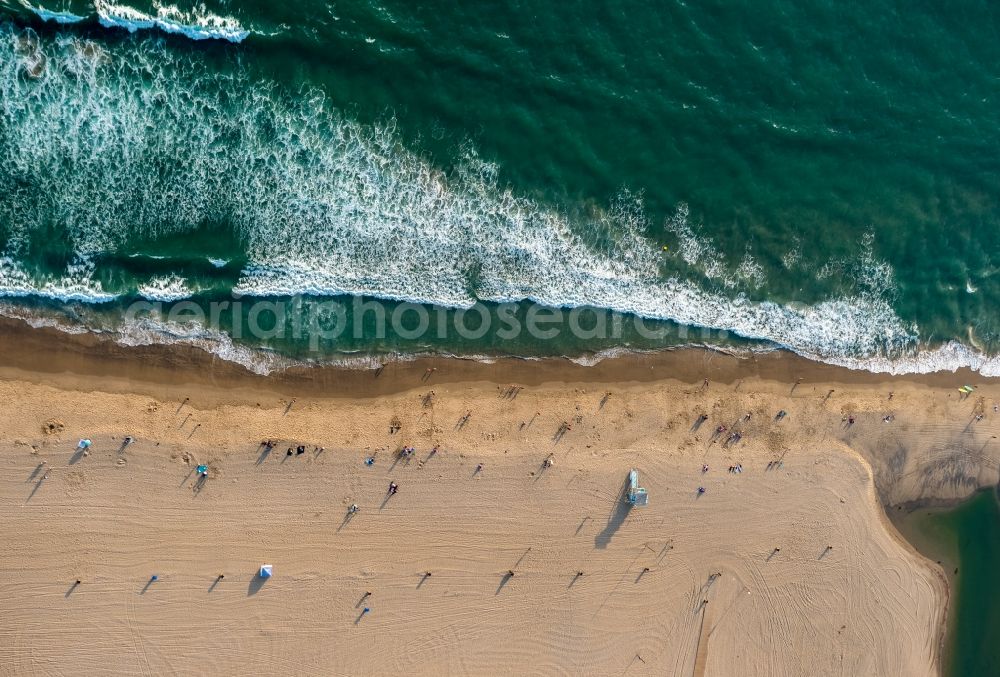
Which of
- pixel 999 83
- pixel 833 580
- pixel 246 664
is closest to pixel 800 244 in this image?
pixel 999 83

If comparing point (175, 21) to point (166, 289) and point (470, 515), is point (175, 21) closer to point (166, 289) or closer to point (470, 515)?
point (166, 289)

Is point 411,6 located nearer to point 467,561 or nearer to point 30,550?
point 467,561

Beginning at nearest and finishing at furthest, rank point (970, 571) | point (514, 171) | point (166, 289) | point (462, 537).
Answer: point (166, 289) < point (462, 537) < point (514, 171) < point (970, 571)

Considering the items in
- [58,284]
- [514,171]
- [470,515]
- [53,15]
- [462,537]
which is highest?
[53,15]

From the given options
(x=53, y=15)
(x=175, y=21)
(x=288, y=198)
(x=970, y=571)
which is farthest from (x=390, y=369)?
(x=970, y=571)

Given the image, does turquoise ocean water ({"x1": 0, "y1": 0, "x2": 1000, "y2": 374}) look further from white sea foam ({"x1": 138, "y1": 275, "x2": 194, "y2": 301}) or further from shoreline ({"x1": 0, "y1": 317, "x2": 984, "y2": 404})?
shoreline ({"x1": 0, "y1": 317, "x2": 984, "y2": 404})

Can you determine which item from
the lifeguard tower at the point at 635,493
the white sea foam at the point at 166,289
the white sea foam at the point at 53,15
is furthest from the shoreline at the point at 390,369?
the white sea foam at the point at 53,15

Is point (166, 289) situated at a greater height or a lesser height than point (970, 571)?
greater

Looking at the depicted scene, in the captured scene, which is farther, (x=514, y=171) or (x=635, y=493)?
(x=514, y=171)
